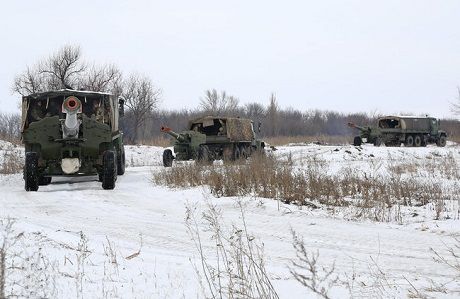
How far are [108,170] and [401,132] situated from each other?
2904cm

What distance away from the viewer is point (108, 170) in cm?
1184

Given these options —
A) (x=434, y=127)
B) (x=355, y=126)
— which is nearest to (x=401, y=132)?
(x=434, y=127)

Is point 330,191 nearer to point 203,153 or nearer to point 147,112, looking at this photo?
point 203,153

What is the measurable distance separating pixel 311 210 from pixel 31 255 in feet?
15.6

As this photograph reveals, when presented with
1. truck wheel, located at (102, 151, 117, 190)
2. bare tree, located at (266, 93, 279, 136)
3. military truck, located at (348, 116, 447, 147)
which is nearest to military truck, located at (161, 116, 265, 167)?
truck wheel, located at (102, 151, 117, 190)

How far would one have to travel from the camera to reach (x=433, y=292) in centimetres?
388

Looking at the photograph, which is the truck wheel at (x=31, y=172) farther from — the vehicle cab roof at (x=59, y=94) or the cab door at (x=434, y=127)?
the cab door at (x=434, y=127)

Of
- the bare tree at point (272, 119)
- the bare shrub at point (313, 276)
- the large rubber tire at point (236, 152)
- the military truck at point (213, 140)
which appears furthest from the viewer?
the bare tree at point (272, 119)

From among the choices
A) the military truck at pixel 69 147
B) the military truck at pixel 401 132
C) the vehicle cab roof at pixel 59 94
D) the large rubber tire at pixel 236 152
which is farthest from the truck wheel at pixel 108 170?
the military truck at pixel 401 132

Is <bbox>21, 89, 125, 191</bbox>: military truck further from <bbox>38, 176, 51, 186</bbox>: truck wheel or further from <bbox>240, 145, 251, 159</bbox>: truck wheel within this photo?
<bbox>240, 145, 251, 159</bbox>: truck wheel

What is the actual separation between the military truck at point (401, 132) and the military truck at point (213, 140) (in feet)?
50.9

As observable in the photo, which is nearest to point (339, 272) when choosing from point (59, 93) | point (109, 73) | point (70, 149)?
point (70, 149)

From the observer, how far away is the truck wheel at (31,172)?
38.4ft

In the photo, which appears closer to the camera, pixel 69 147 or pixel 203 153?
pixel 69 147
